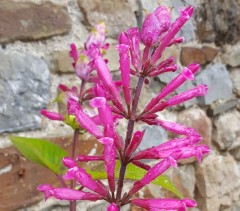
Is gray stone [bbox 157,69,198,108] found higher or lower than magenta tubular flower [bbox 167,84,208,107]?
higher

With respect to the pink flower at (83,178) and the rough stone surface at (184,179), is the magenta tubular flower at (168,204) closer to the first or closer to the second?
the pink flower at (83,178)

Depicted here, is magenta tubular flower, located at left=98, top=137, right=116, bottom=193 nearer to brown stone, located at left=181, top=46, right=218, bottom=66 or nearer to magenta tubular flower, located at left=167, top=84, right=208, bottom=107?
magenta tubular flower, located at left=167, top=84, right=208, bottom=107

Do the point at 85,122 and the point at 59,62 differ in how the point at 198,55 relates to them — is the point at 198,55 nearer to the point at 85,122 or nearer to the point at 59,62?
the point at 59,62

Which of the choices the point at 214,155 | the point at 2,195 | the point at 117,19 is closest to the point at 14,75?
the point at 2,195

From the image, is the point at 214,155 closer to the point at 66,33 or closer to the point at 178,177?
the point at 178,177

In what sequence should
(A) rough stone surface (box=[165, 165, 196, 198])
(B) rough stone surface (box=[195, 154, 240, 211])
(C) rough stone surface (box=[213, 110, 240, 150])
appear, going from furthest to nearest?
1. (C) rough stone surface (box=[213, 110, 240, 150])
2. (B) rough stone surface (box=[195, 154, 240, 211])
3. (A) rough stone surface (box=[165, 165, 196, 198])

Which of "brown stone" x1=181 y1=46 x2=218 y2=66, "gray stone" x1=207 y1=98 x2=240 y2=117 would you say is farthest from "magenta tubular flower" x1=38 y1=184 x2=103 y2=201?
"gray stone" x1=207 y1=98 x2=240 y2=117
